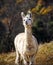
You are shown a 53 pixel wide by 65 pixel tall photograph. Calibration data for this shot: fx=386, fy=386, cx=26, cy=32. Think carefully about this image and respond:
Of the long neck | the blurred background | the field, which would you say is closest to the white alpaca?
the long neck

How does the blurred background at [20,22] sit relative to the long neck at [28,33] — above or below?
below

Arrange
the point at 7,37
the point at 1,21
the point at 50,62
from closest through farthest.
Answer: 1. the point at 50,62
2. the point at 7,37
3. the point at 1,21

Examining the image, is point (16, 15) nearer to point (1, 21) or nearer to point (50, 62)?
point (1, 21)

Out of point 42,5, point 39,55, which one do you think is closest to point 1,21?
point 42,5

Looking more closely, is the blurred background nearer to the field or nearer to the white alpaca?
the field

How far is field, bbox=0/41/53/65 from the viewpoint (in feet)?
58.2

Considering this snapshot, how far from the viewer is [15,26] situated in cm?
2719

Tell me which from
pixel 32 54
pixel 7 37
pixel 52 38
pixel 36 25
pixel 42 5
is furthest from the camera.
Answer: pixel 42 5

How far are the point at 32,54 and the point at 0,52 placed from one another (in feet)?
23.7

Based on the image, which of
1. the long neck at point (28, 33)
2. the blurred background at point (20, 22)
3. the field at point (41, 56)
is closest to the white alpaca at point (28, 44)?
the long neck at point (28, 33)

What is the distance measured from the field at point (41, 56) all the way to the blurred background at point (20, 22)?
1856 mm

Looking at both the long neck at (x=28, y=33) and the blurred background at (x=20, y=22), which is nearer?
the long neck at (x=28, y=33)

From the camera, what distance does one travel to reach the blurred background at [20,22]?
2314 centimetres

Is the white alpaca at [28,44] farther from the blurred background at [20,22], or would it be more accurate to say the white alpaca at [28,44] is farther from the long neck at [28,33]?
the blurred background at [20,22]
